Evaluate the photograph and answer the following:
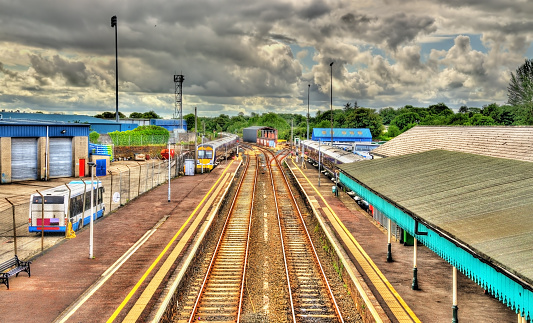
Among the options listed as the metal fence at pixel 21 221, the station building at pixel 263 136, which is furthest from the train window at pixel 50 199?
the station building at pixel 263 136

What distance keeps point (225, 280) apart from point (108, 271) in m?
4.79

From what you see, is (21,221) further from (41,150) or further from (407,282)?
(407,282)

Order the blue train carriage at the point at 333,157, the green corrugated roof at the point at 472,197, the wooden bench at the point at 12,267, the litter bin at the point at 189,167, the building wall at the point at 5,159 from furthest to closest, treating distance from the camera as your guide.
→ the litter bin at the point at 189,167 < the blue train carriage at the point at 333,157 < the building wall at the point at 5,159 < the wooden bench at the point at 12,267 < the green corrugated roof at the point at 472,197

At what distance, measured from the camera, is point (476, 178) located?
17.0 metres

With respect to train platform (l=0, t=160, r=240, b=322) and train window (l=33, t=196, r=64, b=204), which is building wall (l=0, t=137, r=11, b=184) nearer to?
train platform (l=0, t=160, r=240, b=322)

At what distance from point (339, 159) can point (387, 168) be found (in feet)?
64.8

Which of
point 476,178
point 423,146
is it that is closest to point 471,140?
point 423,146

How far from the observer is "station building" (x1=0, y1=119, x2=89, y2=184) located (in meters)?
41.2

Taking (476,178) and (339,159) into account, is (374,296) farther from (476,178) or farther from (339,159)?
(339,159)

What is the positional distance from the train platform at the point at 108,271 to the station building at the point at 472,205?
9.37 meters

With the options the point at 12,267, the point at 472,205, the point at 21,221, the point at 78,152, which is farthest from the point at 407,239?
the point at 78,152

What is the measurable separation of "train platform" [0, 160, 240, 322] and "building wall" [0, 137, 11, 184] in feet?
61.2

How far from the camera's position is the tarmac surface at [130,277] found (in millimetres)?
13625

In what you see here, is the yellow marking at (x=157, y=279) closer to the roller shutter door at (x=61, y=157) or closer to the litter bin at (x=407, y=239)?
the litter bin at (x=407, y=239)
